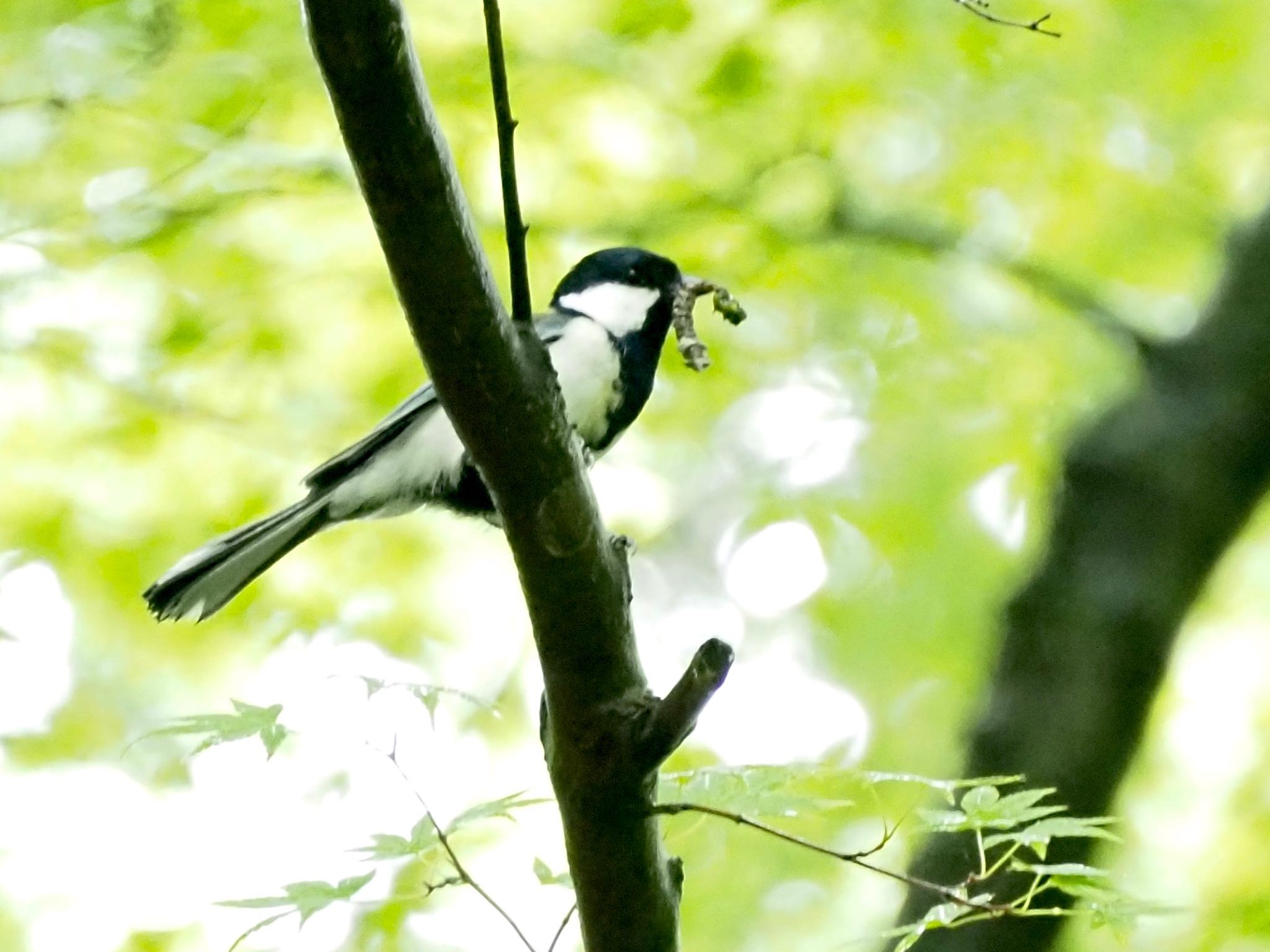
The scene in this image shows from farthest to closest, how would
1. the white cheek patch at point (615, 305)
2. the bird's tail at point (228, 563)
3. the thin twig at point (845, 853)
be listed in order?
the white cheek patch at point (615, 305) → the bird's tail at point (228, 563) → the thin twig at point (845, 853)

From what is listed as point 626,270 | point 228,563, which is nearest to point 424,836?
point 228,563

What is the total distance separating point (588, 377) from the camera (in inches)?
128

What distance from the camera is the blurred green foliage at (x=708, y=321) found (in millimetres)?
3863

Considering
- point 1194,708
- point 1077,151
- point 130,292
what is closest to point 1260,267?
point 1077,151

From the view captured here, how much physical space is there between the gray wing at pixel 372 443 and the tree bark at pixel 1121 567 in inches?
51.3

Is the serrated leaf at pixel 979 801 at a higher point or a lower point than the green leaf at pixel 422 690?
lower

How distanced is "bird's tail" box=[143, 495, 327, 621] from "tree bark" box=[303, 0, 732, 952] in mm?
1278

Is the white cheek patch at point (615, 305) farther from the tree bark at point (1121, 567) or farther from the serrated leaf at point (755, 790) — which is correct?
the serrated leaf at point (755, 790)

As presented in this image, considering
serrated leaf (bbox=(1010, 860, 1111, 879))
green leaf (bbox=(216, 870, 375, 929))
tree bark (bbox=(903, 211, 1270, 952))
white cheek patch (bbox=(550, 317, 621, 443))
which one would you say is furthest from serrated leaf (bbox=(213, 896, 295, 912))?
white cheek patch (bbox=(550, 317, 621, 443))

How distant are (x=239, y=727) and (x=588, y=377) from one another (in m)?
1.70

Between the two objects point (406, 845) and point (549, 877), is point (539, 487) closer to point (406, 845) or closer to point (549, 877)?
point (406, 845)

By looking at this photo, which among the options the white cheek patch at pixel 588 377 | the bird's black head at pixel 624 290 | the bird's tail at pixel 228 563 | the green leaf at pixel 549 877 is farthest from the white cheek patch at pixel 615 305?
the green leaf at pixel 549 877

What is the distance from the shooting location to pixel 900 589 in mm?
5293

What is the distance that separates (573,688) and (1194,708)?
4.50 m
